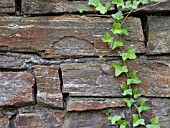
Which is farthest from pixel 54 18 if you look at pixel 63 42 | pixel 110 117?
pixel 110 117

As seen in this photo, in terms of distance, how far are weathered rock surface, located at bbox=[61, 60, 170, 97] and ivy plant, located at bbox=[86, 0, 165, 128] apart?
3 cm

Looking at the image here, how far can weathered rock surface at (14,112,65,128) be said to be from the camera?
4.20ft

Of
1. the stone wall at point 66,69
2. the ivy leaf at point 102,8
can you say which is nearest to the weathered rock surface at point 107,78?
the stone wall at point 66,69

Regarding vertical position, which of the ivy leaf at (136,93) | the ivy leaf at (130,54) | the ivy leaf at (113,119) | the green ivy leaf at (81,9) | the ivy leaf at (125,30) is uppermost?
the green ivy leaf at (81,9)

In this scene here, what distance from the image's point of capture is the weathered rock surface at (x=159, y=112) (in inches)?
50.5

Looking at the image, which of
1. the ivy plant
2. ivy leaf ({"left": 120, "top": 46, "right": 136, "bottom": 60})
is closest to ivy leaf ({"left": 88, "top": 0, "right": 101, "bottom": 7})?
the ivy plant

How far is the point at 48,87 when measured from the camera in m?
1.28

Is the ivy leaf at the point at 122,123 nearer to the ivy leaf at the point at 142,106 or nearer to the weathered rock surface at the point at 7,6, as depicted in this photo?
the ivy leaf at the point at 142,106

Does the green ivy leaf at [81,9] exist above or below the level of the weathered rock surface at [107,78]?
above

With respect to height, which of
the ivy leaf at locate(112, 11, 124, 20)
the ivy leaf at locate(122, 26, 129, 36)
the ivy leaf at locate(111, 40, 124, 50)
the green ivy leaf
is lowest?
the ivy leaf at locate(111, 40, 124, 50)

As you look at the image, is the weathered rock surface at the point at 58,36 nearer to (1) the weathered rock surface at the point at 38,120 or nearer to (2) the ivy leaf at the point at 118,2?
(2) the ivy leaf at the point at 118,2

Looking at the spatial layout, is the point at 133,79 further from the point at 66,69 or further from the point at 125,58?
the point at 66,69

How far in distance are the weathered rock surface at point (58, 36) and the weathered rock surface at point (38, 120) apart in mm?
235

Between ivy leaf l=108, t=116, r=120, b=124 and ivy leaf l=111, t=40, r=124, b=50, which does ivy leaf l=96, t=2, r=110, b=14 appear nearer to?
ivy leaf l=111, t=40, r=124, b=50
